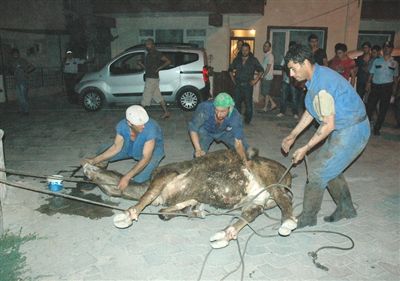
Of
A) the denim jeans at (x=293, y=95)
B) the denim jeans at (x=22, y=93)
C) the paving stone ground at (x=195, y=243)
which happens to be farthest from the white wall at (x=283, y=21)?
the paving stone ground at (x=195, y=243)

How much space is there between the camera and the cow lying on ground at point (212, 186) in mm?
4090

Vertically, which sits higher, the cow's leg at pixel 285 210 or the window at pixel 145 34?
the window at pixel 145 34

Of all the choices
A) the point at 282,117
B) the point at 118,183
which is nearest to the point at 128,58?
the point at 282,117

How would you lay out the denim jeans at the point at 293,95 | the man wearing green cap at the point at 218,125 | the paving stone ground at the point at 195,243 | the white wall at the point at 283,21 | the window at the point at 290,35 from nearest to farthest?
the paving stone ground at the point at 195,243 → the man wearing green cap at the point at 218,125 → the denim jeans at the point at 293,95 → the white wall at the point at 283,21 → the window at the point at 290,35

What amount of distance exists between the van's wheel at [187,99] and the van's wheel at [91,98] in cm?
243

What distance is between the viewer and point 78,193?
16.2 ft

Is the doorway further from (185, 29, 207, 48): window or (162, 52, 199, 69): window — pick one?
(162, 52, 199, 69): window

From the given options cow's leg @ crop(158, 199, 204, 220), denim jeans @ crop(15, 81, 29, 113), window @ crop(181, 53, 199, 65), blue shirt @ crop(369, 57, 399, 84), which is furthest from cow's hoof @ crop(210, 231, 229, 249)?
denim jeans @ crop(15, 81, 29, 113)

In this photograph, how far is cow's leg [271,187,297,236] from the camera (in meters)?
3.57

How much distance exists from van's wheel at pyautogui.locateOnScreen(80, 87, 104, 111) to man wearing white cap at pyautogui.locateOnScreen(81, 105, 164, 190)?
6260mm

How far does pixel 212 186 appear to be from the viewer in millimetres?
4176

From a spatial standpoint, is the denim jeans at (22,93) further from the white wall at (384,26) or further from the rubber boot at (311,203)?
the white wall at (384,26)

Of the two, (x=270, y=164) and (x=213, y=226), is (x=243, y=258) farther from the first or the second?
(x=270, y=164)

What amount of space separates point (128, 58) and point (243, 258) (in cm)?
856
